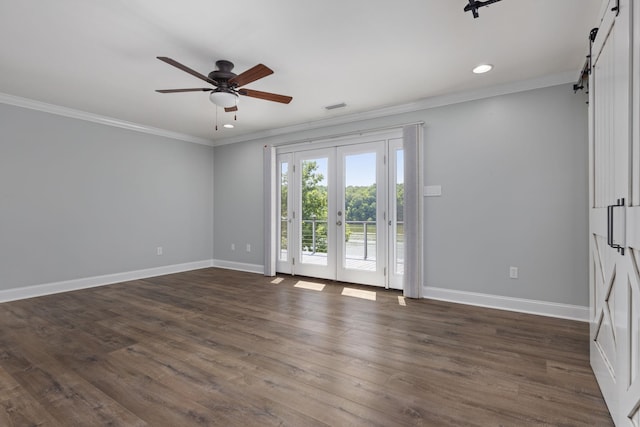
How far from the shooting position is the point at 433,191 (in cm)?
410

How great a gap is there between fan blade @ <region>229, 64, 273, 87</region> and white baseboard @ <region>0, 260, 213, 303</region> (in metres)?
3.83

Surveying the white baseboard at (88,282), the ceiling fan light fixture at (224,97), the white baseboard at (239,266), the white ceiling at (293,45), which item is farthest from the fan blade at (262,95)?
the white baseboard at (88,282)

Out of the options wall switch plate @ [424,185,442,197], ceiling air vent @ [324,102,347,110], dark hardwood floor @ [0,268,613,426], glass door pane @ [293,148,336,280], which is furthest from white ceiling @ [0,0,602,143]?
dark hardwood floor @ [0,268,613,426]

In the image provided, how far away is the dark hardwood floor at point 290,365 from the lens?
5.80ft

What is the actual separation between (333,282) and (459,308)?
1.94 m

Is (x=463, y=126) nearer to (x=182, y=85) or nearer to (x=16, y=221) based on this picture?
(x=182, y=85)

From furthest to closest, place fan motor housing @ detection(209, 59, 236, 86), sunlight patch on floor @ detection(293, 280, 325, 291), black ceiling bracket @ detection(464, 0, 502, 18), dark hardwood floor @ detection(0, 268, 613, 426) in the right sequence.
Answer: sunlight patch on floor @ detection(293, 280, 325, 291) < fan motor housing @ detection(209, 59, 236, 86) < black ceiling bracket @ detection(464, 0, 502, 18) < dark hardwood floor @ detection(0, 268, 613, 426)

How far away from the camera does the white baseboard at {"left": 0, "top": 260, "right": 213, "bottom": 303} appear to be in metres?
4.03

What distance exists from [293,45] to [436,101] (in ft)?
7.09

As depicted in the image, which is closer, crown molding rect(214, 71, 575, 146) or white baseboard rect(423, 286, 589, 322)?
white baseboard rect(423, 286, 589, 322)

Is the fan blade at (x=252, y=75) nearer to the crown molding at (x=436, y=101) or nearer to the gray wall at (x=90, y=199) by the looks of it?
the crown molding at (x=436, y=101)

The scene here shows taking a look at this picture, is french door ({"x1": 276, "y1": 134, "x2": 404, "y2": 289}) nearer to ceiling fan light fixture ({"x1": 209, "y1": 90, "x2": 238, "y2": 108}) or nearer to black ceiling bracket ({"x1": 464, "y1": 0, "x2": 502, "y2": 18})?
ceiling fan light fixture ({"x1": 209, "y1": 90, "x2": 238, "y2": 108})

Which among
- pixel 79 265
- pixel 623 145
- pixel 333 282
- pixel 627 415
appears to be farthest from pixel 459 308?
pixel 79 265

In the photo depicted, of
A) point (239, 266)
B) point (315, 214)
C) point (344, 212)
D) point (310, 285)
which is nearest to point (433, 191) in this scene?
point (344, 212)
